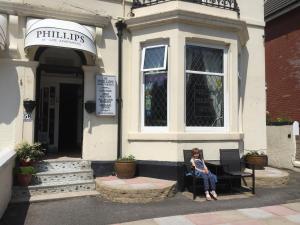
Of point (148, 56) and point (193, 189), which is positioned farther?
point (148, 56)

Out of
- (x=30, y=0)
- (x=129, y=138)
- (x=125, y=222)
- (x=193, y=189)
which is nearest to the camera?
(x=125, y=222)

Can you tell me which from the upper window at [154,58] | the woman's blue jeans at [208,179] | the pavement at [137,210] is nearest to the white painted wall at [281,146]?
the pavement at [137,210]

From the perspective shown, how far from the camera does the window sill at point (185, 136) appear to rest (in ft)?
27.3

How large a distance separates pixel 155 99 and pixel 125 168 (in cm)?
198

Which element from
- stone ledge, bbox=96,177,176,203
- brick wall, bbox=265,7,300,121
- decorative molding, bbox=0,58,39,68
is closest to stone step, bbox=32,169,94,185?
stone ledge, bbox=96,177,176,203

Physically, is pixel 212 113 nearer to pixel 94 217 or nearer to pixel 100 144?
pixel 100 144

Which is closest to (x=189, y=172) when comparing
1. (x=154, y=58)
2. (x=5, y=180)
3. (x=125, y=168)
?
(x=125, y=168)

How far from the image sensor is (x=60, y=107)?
441 inches

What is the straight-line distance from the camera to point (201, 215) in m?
6.29

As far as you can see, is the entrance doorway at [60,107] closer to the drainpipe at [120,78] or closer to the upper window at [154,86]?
the drainpipe at [120,78]

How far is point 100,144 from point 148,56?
2.68m

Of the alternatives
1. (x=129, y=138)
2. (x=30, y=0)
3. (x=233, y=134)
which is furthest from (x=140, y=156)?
(x=30, y=0)

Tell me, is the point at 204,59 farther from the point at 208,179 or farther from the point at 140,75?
the point at 208,179

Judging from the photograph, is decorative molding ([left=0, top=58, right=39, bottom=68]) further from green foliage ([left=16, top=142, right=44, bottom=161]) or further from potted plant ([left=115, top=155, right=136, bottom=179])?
potted plant ([left=115, top=155, right=136, bottom=179])
